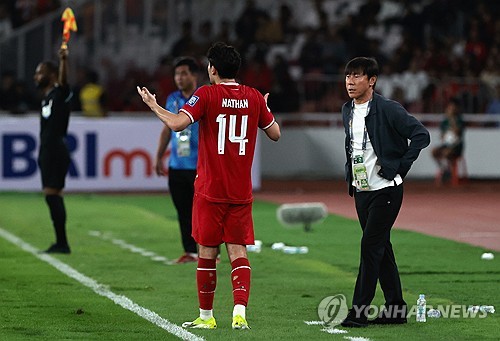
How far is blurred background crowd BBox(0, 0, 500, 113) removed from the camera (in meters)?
29.7

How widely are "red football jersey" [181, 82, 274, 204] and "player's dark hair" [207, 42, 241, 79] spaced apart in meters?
0.12

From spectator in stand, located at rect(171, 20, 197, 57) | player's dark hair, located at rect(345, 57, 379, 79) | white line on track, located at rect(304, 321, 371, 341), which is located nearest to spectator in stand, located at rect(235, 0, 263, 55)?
spectator in stand, located at rect(171, 20, 197, 57)

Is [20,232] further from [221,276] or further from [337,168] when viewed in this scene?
[337,168]

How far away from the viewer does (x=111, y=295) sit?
1151 centimetres

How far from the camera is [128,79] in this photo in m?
29.8

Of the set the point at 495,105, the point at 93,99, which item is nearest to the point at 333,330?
the point at 93,99

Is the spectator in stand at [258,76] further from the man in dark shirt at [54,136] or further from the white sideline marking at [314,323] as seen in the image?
the white sideline marking at [314,323]

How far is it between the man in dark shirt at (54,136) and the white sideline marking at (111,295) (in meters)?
0.58

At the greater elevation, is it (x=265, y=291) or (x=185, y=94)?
(x=185, y=94)

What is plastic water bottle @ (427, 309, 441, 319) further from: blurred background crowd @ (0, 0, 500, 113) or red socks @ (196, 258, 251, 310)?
blurred background crowd @ (0, 0, 500, 113)

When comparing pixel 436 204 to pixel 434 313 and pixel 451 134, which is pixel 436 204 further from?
pixel 434 313

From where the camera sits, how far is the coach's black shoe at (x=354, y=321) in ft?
31.4

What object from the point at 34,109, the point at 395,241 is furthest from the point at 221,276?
the point at 34,109

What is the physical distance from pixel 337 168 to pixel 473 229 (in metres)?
10.9
